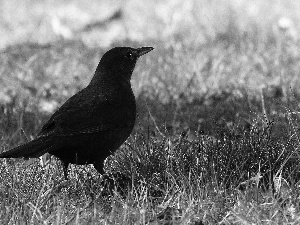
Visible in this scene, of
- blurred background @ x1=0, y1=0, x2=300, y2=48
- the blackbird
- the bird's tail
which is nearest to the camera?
the bird's tail

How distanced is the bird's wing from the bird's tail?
3.4 inches

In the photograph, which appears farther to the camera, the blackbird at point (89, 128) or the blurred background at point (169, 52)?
the blurred background at point (169, 52)

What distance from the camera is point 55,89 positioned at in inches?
316

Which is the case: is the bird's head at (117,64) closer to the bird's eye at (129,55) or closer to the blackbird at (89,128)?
the bird's eye at (129,55)

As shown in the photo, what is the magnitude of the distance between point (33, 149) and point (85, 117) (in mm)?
415

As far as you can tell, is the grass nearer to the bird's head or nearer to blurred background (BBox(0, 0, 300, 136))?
blurred background (BBox(0, 0, 300, 136))

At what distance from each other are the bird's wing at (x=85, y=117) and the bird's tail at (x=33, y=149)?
0.29 ft

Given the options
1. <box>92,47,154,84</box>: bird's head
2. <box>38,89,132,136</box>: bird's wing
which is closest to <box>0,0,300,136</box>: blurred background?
<box>92,47,154,84</box>: bird's head

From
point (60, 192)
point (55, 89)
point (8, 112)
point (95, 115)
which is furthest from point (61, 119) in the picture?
point (55, 89)

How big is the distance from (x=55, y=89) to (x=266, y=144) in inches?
147

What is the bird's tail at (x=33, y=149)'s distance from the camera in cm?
438

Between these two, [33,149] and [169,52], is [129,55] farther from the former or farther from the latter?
[169,52]

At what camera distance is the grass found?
411 centimetres

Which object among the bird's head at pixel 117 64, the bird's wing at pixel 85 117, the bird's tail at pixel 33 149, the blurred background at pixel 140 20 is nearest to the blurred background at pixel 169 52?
the blurred background at pixel 140 20
